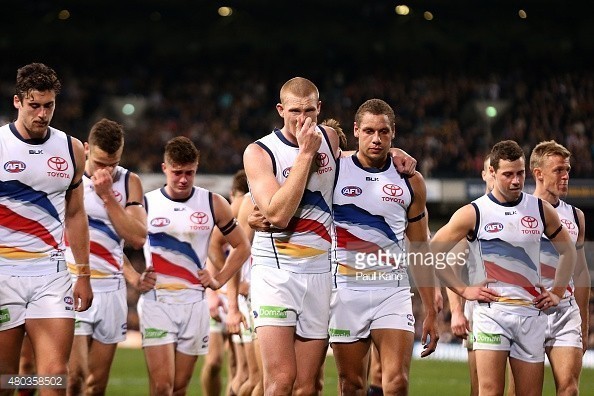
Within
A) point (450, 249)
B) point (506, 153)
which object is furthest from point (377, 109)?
point (450, 249)

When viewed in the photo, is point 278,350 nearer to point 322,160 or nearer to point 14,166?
point 322,160

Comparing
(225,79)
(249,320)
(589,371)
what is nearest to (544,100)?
(225,79)

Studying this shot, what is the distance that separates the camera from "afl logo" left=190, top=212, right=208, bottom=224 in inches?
420

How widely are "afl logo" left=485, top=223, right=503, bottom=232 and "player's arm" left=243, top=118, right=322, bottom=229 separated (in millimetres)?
2219

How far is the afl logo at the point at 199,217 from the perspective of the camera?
35.0 ft

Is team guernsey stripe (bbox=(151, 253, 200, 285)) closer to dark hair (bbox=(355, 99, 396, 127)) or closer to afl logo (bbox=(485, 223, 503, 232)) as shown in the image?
dark hair (bbox=(355, 99, 396, 127))

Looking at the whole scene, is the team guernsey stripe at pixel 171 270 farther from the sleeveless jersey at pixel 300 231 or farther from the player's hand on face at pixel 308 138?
the player's hand on face at pixel 308 138

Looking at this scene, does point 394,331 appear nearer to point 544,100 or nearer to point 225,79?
point 544,100

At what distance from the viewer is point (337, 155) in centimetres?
861

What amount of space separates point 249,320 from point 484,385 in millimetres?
3829

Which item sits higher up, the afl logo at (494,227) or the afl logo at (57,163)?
the afl logo at (57,163)

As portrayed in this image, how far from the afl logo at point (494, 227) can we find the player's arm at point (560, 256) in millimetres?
452

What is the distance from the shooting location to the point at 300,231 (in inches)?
322

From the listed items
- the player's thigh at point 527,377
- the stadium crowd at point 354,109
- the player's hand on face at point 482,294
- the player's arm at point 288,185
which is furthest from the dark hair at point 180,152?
the stadium crowd at point 354,109
